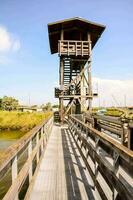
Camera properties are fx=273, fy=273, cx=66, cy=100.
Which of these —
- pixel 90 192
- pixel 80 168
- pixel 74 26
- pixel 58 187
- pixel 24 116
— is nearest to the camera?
pixel 90 192

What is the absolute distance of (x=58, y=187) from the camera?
5.42 meters

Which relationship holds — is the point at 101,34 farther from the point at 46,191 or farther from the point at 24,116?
the point at 46,191

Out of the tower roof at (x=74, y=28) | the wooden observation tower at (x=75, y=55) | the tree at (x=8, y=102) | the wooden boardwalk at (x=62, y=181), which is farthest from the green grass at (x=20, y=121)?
the tree at (x=8, y=102)

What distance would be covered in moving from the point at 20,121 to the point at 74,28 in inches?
416

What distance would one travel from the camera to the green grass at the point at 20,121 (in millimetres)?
26406

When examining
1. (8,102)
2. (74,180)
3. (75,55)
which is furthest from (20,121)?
(8,102)

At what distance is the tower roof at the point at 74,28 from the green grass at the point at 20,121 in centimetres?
755

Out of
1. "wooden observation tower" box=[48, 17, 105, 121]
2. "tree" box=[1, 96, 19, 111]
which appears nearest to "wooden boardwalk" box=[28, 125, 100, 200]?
"wooden observation tower" box=[48, 17, 105, 121]

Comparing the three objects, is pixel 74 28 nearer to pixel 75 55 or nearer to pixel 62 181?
pixel 75 55

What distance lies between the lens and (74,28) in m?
25.1

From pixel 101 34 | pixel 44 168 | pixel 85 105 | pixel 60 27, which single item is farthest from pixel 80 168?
pixel 101 34

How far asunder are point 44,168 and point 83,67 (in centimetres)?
1918

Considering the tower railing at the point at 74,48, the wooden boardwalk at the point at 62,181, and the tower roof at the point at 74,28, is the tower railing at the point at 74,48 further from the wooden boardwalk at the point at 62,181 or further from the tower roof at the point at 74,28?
the wooden boardwalk at the point at 62,181

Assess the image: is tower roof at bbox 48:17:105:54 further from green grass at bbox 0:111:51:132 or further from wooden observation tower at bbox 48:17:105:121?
green grass at bbox 0:111:51:132
